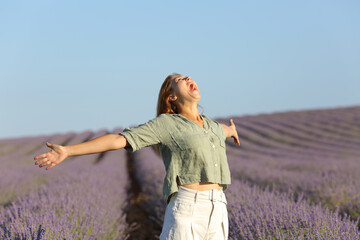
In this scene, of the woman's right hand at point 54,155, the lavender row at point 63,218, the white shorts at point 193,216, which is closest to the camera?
the woman's right hand at point 54,155

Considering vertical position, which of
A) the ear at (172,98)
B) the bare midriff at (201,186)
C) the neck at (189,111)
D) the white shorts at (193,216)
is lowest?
the white shorts at (193,216)

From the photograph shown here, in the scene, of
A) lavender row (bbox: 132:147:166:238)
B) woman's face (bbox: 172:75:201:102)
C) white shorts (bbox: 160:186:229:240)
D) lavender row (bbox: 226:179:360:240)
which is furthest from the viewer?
lavender row (bbox: 132:147:166:238)

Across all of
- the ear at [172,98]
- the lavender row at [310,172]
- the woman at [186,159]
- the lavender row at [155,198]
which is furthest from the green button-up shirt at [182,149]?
the lavender row at [310,172]

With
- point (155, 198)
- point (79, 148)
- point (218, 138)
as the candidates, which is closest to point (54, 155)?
point (79, 148)

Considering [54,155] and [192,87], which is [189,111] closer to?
[192,87]

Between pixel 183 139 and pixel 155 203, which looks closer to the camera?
pixel 183 139

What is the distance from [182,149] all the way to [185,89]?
335 millimetres

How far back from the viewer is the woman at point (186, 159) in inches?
68.2

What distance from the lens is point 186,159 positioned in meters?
1.85

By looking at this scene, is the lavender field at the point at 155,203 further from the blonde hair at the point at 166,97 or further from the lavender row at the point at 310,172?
the blonde hair at the point at 166,97

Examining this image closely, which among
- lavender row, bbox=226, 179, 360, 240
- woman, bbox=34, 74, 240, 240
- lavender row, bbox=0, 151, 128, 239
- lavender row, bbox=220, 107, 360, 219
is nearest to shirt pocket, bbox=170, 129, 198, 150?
woman, bbox=34, 74, 240, 240

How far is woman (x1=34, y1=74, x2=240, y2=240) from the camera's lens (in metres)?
1.73

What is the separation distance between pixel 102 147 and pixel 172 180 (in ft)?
1.28

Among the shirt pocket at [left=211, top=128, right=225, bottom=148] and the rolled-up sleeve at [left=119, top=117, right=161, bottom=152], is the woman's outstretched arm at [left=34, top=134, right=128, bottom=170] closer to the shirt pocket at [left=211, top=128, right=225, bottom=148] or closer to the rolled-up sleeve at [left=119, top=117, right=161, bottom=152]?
the rolled-up sleeve at [left=119, top=117, right=161, bottom=152]
